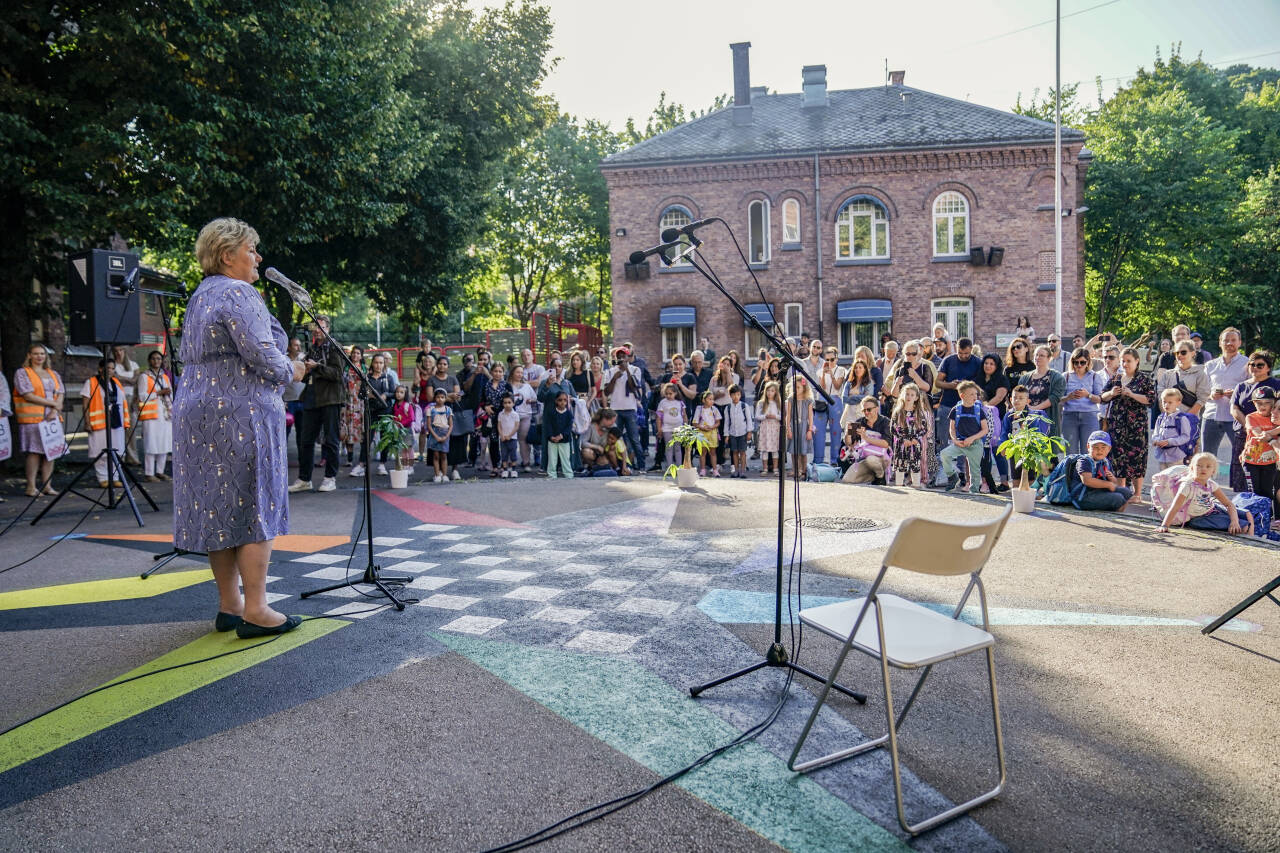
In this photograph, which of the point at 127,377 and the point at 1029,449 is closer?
the point at 1029,449

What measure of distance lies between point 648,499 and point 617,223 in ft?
65.6

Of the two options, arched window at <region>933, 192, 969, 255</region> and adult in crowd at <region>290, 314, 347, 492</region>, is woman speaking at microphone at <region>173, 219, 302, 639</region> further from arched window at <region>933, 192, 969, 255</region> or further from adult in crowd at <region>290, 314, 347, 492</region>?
arched window at <region>933, 192, 969, 255</region>

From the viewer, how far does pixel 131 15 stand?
428 inches

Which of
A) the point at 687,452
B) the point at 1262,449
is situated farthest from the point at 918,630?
the point at 687,452

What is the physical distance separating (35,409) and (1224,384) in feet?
51.0

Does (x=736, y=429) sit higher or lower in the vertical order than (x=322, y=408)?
lower

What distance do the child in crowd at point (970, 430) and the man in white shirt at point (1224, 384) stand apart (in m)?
2.76

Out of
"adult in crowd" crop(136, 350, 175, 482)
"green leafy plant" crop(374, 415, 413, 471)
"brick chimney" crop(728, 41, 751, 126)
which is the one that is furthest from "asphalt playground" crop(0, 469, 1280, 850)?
"brick chimney" crop(728, 41, 751, 126)

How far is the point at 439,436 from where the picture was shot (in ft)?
40.4

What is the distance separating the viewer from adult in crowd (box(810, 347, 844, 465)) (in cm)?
1236

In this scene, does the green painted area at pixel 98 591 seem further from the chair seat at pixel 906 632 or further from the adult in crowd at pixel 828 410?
the adult in crowd at pixel 828 410

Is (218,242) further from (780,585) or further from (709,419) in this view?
(709,419)

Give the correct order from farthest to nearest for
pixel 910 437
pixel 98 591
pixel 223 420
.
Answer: pixel 910 437 → pixel 98 591 → pixel 223 420

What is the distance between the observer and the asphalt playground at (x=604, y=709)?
291cm
